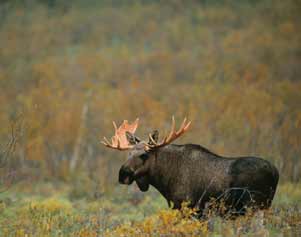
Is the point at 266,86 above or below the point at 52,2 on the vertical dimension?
below

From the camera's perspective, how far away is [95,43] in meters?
46.1

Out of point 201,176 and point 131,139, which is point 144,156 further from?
point 201,176

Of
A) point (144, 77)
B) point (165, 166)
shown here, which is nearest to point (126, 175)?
point (165, 166)

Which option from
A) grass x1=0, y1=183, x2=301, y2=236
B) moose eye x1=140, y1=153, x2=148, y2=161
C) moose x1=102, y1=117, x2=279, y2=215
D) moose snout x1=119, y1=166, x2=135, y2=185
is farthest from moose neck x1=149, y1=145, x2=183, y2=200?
grass x1=0, y1=183, x2=301, y2=236

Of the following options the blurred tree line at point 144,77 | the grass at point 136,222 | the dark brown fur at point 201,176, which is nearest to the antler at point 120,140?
the dark brown fur at point 201,176

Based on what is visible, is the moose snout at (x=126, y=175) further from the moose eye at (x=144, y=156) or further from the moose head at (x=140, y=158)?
the moose eye at (x=144, y=156)

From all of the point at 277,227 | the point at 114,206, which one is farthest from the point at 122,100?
the point at 277,227

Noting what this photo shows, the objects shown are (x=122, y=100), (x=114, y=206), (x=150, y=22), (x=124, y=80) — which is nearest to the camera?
(x=114, y=206)

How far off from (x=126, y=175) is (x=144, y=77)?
2716 cm

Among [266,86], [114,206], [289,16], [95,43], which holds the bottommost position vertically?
[114,206]

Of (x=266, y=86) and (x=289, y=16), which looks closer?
(x=266, y=86)

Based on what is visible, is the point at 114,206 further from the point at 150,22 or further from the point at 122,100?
the point at 150,22

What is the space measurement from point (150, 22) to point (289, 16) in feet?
37.7

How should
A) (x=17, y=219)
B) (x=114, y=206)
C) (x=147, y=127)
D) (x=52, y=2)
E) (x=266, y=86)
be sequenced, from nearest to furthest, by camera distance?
(x=17, y=219)
(x=114, y=206)
(x=147, y=127)
(x=266, y=86)
(x=52, y=2)
